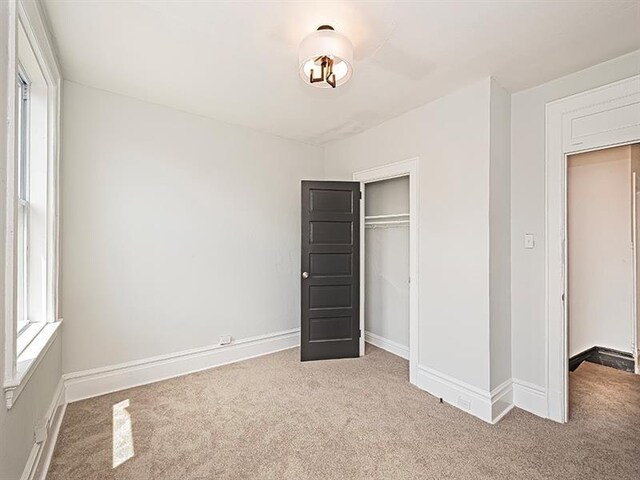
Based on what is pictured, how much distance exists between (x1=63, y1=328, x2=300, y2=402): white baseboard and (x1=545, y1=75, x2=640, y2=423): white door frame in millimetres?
2672

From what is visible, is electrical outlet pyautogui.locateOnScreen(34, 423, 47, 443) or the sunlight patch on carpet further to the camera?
the sunlight patch on carpet

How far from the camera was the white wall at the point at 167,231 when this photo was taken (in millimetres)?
2605

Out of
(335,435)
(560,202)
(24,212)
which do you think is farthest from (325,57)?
(335,435)

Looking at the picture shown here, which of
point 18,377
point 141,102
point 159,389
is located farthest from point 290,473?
point 141,102

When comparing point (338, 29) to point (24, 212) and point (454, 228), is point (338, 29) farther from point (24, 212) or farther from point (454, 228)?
point (24, 212)

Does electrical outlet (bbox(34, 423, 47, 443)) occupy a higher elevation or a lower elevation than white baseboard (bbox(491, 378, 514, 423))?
higher

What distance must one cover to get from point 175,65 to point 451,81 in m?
2.14

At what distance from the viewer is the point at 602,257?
3369mm

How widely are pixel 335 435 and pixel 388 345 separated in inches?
71.9

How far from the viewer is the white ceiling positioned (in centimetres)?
169

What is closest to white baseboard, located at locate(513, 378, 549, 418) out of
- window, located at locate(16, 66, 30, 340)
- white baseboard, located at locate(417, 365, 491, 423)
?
white baseboard, located at locate(417, 365, 491, 423)

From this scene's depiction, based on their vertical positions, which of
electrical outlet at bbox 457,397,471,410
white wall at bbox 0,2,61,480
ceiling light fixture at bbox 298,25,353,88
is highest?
ceiling light fixture at bbox 298,25,353,88

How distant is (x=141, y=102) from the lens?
2.88 metres

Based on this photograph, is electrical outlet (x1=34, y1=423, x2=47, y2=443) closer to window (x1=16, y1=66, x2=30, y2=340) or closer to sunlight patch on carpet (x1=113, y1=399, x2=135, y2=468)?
sunlight patch on carpet (x1=113, y1=399, x2=135, y2=468)
